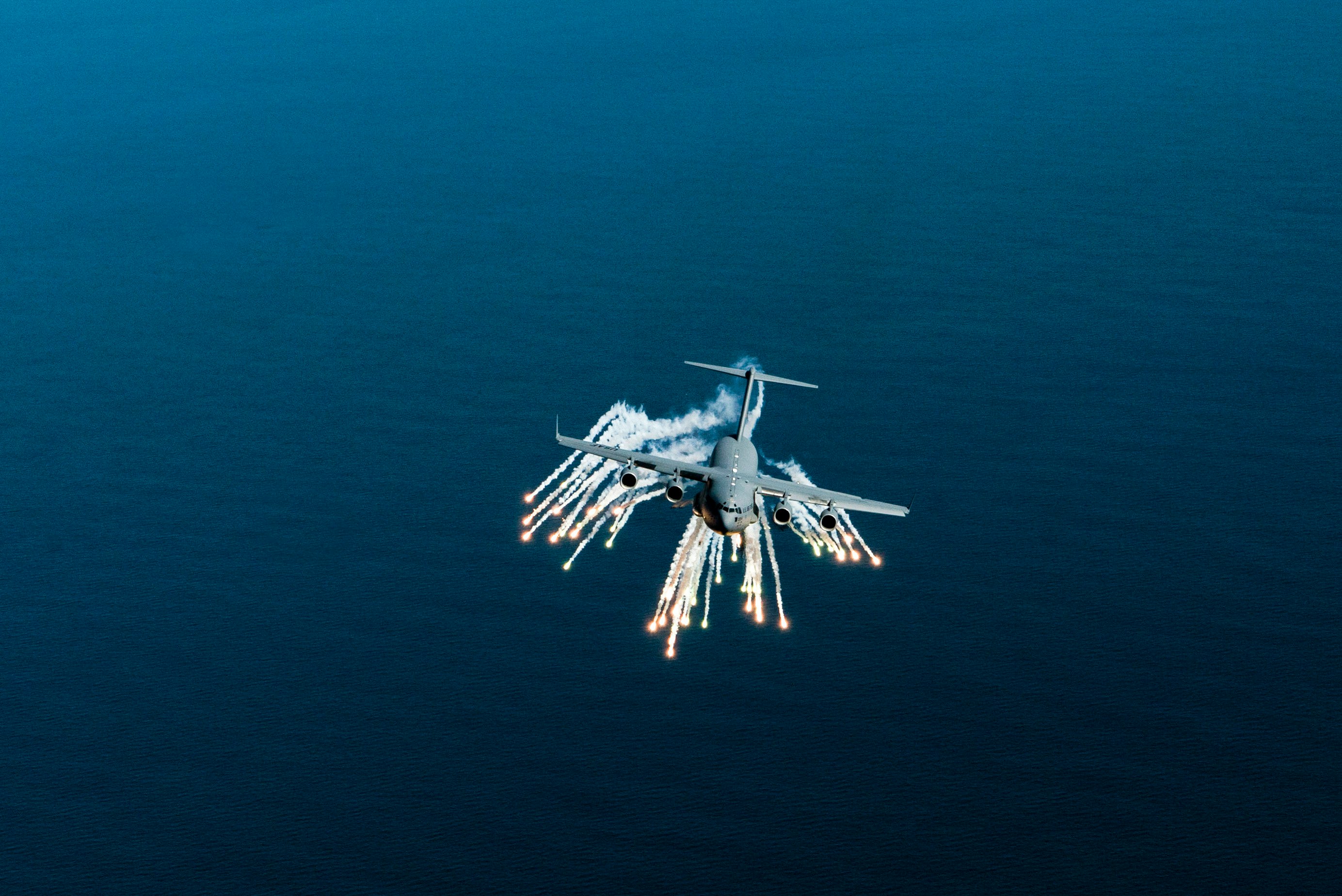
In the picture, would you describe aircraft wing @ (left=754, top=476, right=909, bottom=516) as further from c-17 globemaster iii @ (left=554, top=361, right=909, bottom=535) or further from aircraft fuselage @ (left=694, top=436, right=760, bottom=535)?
aircraft fuselage @ (left=694, top=436, right=760, bottom=535)

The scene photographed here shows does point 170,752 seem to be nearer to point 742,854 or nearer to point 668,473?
point 742,854

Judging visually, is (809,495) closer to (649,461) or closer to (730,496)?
(730,496)

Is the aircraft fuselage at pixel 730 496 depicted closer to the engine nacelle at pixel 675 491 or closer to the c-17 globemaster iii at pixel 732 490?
the c-17 globemaster iii at pixel 732 490

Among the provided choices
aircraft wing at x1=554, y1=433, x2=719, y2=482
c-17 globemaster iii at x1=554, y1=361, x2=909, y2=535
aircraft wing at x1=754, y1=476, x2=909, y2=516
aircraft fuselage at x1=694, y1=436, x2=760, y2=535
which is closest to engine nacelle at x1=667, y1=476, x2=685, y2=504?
c-17 globemaster iii at x1=554, y1=361, x2=909, y2=535

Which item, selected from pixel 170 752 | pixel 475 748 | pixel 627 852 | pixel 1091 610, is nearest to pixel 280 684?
pixel 170 752

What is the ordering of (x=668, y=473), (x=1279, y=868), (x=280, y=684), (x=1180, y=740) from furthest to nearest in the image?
1. (x=280, y=684)
2. (x=1180, y=740)
3. (x=1279, y=868)
4. (x=668, y=473)

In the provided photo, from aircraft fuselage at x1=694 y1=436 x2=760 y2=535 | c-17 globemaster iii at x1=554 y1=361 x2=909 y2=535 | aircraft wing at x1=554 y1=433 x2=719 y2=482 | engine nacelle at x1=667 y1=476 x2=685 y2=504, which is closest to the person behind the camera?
aircraft fuselage at x1=694 y1=436 x2=760 y2=535

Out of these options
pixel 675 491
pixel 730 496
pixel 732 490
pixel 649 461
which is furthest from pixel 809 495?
pixel 649 461
